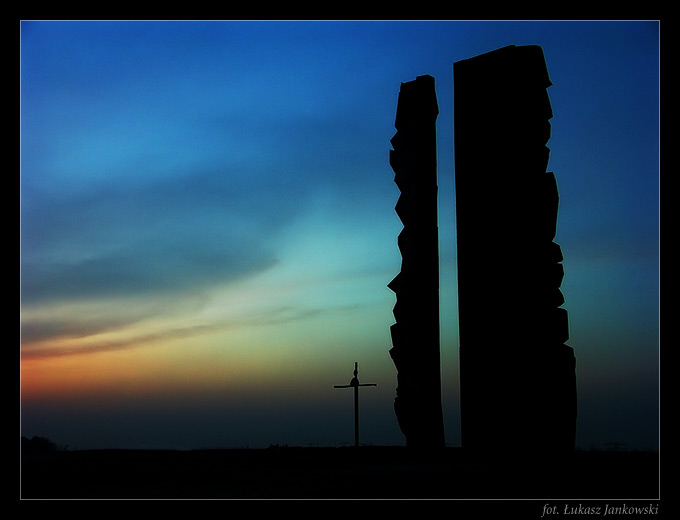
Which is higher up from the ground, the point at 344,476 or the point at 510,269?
the point at 510,269

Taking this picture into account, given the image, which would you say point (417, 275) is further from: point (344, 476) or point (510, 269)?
point (344, 476)

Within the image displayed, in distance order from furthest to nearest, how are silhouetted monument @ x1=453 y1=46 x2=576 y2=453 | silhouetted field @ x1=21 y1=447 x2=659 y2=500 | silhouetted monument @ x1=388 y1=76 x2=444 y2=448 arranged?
silhouetted monument @ x1=388 y1=76 x2=444 y2=448 < silhouetted monument @ x1=453 y1=46 x2=576 y2=453 < silhouetted field @ x1=21 y1=447 x2=659 y2=500

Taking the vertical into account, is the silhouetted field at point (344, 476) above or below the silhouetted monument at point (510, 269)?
below

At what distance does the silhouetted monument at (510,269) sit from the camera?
32.7 feet

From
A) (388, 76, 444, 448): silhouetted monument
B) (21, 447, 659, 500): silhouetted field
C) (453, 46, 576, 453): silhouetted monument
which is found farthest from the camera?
(388, 76, 444, 448): silhouetted monument

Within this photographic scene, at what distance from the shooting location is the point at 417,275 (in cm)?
1116

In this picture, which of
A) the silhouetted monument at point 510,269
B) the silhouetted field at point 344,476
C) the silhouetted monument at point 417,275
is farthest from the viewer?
the silhouetted monument at point 417,275

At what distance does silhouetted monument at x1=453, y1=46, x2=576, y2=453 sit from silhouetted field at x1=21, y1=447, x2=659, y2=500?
1.66ft

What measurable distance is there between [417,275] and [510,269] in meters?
1.34

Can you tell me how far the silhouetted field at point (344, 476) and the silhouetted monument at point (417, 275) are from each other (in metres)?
0.49

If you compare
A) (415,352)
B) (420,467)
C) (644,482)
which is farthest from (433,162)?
(644,482)

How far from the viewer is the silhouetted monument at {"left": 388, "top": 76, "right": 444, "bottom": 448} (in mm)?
10953

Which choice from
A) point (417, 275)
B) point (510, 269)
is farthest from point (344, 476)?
point (417, 275)
